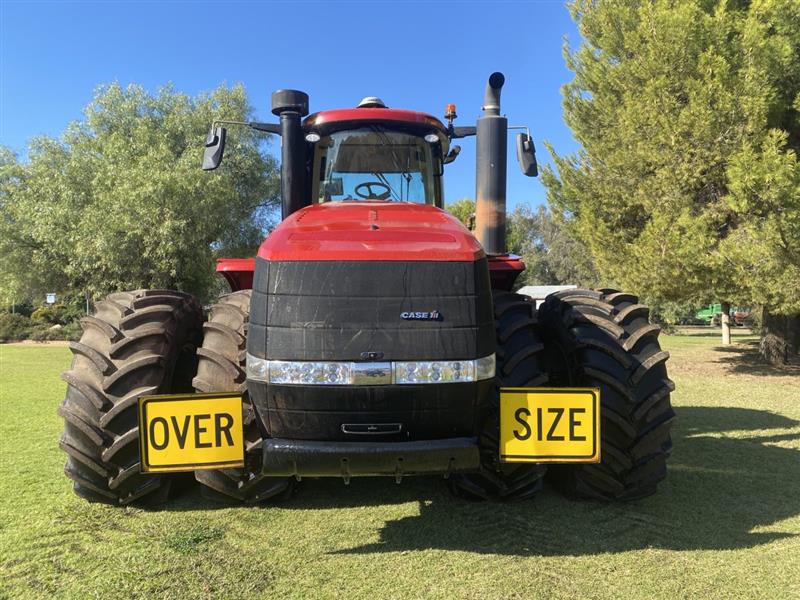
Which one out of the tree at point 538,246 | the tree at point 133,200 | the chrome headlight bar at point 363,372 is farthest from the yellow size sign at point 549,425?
the tree at point 538,246

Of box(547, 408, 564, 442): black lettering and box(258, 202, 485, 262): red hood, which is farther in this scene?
box(547, 408, 564, 442): black lettering

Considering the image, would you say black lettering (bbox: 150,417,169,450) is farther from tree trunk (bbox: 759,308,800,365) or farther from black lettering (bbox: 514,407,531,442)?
tree trunk (bbox: 759,308,800,365)

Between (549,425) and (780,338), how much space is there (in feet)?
44.8

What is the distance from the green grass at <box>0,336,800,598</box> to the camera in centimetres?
271

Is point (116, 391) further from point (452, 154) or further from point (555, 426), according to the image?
point (452, 154)

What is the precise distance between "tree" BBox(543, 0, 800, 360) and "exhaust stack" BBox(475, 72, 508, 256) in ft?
25.1

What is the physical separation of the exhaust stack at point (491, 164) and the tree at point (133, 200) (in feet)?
46.6

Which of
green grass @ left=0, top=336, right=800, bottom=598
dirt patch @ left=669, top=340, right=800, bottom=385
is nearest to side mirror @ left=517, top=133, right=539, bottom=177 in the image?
green grass @ left=0, top=336, right=800, bottom=598

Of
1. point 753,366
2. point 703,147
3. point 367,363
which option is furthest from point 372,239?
point 753,366

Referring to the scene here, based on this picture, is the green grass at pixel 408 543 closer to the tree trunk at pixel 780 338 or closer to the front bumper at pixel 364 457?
the front bumper at pixel 364 457

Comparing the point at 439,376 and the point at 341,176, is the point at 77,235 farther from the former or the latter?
the point at 439,376

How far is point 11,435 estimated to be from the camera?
5.83 metres

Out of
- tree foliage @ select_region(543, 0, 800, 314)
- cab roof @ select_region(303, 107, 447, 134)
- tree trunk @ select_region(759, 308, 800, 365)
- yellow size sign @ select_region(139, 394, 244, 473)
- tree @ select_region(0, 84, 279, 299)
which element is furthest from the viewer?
tree @ select_region(0, 84, 279, 299)

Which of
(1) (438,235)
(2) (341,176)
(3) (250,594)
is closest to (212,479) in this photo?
(3) (250,594)
